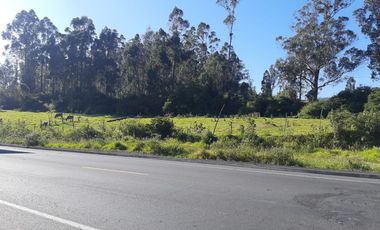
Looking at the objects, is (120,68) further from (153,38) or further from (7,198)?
(7,198)

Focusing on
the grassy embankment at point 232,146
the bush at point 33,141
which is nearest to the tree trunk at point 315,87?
the grassy embankment at point 232,146

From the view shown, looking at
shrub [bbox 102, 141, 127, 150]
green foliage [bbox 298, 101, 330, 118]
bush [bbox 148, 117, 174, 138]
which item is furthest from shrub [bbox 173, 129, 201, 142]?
green foliage [bbox 298, 101, 330, 118]

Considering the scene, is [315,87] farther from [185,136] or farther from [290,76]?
[185,136]

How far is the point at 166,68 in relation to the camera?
89062 mm

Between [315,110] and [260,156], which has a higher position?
[315,110]

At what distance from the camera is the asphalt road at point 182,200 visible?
7594mm

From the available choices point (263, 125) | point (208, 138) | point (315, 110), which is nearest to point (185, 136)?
point (208, 138)

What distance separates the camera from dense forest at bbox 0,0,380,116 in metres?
68.4

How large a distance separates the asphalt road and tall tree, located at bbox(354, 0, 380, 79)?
58896mm

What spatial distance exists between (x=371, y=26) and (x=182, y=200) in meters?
65.3

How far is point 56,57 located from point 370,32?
60.6 m

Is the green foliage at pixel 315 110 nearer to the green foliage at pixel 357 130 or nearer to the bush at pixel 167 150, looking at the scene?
the green foliage at pixel 357 130

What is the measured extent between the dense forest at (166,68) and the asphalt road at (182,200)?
52600 millimetres

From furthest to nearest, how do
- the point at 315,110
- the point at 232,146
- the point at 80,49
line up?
the point at 80,49 < the point at 315,110 < the point at 232,146
